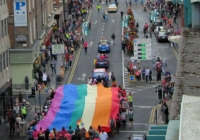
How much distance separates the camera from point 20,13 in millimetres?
55156

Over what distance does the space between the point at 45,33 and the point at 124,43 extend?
9.33 m

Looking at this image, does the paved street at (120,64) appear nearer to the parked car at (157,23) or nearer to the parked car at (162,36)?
the parked car at (162,36)

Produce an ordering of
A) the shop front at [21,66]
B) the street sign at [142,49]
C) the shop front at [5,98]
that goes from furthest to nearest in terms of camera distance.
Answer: the shop front at [21,66]
the street sign at [142,49]
the shop front at [5,98]

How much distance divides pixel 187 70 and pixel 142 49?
35.8 m

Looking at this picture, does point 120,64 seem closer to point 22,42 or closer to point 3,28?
point 22,42

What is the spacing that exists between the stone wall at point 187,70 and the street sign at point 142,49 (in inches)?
1251

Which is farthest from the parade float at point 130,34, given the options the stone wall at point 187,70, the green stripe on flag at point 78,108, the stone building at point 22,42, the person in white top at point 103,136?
the stone wall at point 187,70

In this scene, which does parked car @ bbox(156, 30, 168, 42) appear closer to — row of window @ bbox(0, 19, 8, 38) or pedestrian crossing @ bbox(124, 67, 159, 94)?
pedestrian crossing @ bbox(124, 67, 159, 94)

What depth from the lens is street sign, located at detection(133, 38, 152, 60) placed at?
52.1 metres

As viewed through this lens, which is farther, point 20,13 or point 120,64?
point 120,64

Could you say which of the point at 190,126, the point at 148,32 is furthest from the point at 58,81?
the point at 190,126

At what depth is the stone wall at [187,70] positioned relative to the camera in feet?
48.1

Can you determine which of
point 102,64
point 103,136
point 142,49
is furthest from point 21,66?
point 103,136

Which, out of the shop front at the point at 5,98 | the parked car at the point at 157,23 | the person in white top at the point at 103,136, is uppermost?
the parked car at the point at 157,23
